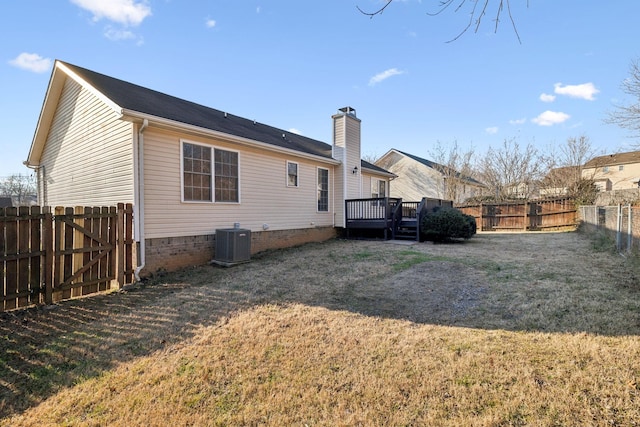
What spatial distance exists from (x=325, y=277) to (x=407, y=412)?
13.5ft

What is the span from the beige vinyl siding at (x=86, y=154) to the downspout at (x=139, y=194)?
175 millimetres

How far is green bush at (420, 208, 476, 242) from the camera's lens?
10.8m

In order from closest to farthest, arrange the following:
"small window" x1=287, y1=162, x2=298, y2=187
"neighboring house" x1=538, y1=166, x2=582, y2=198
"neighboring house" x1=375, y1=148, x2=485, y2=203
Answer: "small window" x1=287, y1=162, x2=298, y2=187, "neighboring house" x1=538, y1=166, x2=582, y2=198, "neighboring house" x1=375, y1=148, x2=485, y2=203

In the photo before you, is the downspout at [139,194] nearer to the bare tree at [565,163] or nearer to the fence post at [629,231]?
the fence post at [629,231]

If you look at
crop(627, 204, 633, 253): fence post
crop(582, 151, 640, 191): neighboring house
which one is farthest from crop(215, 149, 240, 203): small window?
crop(582, 151, 640, 191): neighboring house

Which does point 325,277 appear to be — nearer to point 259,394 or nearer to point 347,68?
point 259,394

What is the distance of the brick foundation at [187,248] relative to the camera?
6984mm

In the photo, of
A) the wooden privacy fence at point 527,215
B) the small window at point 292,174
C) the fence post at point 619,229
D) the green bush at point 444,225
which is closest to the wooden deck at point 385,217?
the green bush at point 444,225

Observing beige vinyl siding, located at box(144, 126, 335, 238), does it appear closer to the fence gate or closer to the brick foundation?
the brick foundation

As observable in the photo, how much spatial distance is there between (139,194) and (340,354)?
5.73m

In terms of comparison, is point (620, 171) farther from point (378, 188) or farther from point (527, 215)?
point (378, 188)

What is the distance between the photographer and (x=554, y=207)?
1653 centimetres

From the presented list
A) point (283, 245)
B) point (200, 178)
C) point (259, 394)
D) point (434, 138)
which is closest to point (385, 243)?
point (283, 245)

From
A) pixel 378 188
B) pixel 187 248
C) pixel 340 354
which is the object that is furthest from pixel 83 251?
pixel 378 188
